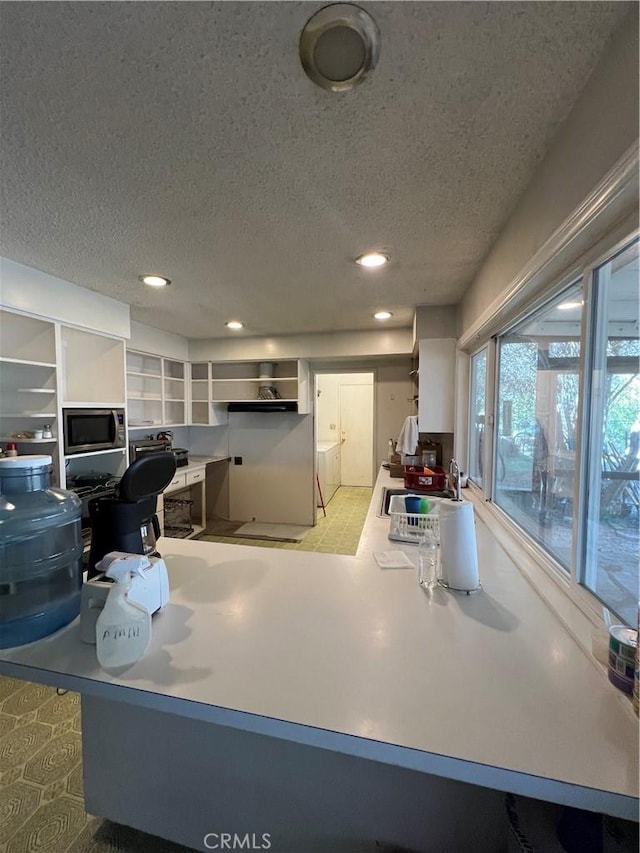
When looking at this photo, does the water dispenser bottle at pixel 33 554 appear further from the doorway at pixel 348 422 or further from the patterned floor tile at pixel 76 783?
the doorway at pixel 348 422

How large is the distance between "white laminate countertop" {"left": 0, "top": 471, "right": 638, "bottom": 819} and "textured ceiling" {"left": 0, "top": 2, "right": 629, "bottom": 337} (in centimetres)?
139

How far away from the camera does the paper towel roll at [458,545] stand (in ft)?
3.76

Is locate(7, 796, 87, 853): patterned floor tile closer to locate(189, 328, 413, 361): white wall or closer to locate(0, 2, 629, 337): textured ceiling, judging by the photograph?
locate(0, 2, 629, 337): textured ceiling

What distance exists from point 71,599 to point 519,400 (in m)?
1.98

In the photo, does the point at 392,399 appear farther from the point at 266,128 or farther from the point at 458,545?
the point at 266,128

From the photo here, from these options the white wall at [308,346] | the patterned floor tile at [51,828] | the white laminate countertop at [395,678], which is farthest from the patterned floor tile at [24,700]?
the white wall at [308,346]

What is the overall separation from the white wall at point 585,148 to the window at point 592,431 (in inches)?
7.9

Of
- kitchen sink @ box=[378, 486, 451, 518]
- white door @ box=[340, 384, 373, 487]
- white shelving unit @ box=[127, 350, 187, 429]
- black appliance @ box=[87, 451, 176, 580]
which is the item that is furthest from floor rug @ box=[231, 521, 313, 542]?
black appliance @ box=[87, 451, 176, 580]

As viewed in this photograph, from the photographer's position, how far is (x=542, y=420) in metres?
1.46

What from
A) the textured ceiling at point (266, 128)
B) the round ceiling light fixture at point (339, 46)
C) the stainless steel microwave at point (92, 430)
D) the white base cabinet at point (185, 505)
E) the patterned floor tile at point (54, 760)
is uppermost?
the textured ceiling at point (266, 128)

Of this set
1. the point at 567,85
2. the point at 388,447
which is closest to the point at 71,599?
the point at 567,85

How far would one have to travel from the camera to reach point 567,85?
844mm

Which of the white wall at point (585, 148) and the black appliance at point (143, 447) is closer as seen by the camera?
the white wall at point (585, 148)

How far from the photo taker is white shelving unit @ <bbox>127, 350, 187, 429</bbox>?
3.72m
